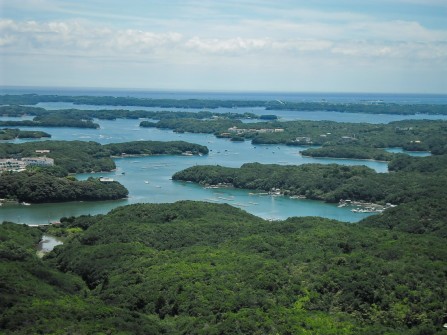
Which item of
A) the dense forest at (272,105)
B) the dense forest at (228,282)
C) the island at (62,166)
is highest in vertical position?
the dense forest at (272,105)

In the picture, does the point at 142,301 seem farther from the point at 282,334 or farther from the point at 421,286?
the point at 421,286

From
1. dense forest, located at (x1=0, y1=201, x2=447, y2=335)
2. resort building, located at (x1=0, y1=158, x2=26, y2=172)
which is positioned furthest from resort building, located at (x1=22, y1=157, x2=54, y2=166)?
dense forest, located at (x1=0, y1=201, x2=447, y2=335)

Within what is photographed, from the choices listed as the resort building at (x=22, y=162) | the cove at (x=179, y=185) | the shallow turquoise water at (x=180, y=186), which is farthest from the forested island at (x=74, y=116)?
the resort building at (x=22, y=162)

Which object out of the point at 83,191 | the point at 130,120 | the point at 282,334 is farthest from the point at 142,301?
the point at 130,120

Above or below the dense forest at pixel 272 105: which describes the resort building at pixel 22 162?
→ below

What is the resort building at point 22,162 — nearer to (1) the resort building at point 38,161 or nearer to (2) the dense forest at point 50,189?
(1) the resort building at point 38,161

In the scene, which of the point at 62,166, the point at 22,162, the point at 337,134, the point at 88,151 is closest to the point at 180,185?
the point at 62,166
